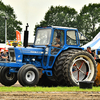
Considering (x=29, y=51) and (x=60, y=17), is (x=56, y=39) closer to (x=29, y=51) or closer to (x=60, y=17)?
(x=29, y=51)

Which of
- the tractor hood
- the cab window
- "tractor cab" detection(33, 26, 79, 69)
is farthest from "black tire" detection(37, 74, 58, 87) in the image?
the cab window

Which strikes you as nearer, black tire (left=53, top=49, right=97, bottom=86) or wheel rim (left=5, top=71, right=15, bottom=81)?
black tire (left=53, top=49, right=97, bottom=86)

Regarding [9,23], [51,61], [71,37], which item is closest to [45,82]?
[51,61]

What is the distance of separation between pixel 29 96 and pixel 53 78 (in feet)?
13.2

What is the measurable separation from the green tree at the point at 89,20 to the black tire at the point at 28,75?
44660 mm

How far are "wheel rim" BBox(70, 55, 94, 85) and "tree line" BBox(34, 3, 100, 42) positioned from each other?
41.6m

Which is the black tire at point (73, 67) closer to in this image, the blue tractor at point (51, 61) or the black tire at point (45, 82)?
the blue tractor at point (51, 61)

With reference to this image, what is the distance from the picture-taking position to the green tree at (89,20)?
5719 centimetres

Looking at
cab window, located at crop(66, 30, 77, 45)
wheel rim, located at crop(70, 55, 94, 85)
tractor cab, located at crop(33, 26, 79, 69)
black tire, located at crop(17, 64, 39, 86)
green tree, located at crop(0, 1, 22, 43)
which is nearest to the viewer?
black tire, located at crop(17, 64, 39, 86)

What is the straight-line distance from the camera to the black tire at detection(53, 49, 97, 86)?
43.5 ft

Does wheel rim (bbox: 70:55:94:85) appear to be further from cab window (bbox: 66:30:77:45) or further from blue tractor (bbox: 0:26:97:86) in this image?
cab window (bbox: 66:30:77:45)

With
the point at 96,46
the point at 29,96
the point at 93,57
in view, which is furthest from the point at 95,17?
the point at 29,96

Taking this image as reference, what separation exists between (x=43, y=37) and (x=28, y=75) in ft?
6.42

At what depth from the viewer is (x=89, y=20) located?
5750 cm
